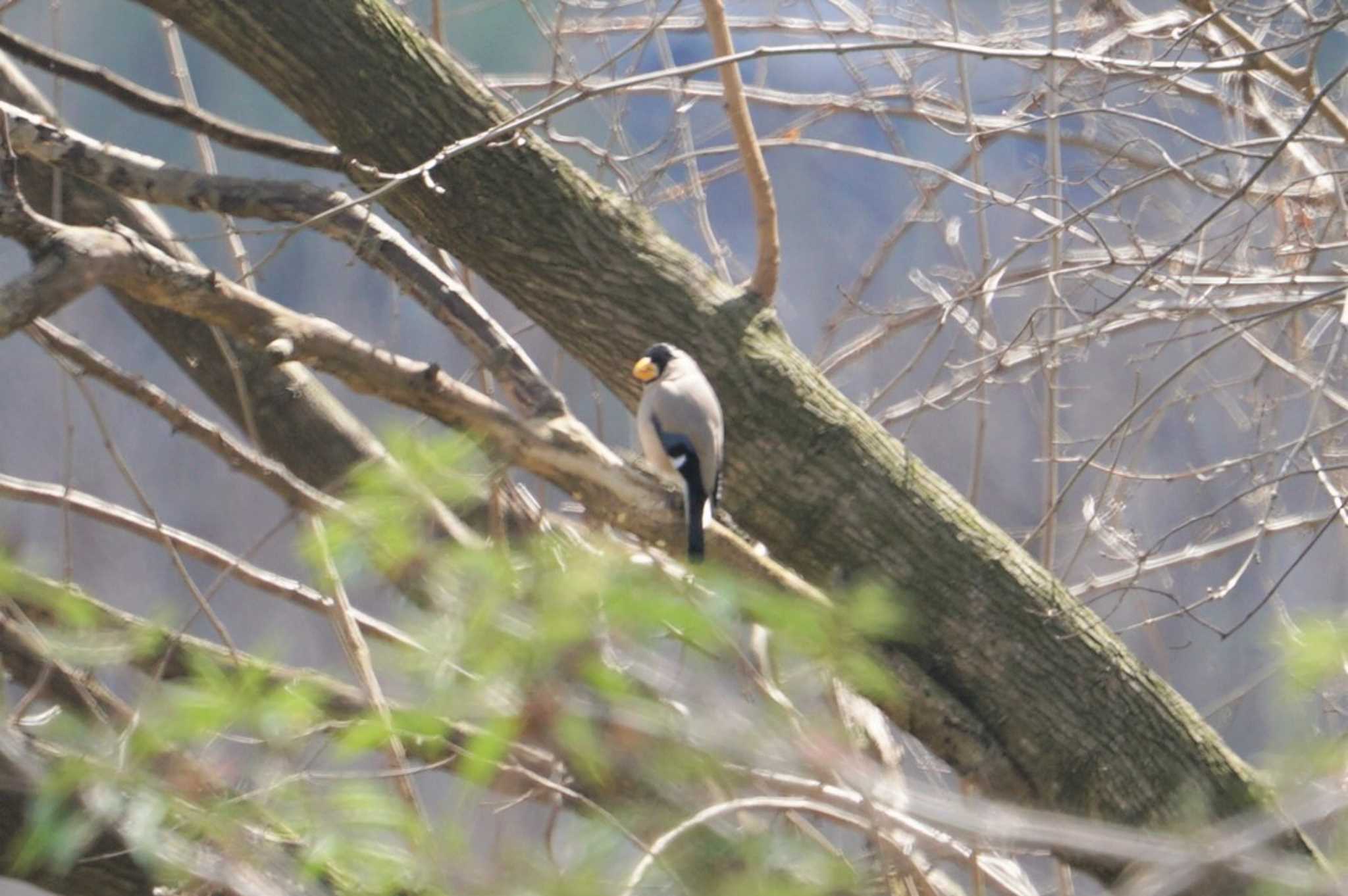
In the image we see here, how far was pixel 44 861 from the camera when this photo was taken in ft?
6.69

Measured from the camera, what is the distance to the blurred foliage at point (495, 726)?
133cm

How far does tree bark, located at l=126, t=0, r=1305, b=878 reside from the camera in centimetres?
260

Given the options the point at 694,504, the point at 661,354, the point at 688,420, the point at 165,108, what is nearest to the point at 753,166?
the point at 661,354

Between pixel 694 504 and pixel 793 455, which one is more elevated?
pixel 793 455

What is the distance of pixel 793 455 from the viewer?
269 cm

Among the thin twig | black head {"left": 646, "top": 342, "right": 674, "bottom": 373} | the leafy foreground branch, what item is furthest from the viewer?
the thin twig

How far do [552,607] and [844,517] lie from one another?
139cm

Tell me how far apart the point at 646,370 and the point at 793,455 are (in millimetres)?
365

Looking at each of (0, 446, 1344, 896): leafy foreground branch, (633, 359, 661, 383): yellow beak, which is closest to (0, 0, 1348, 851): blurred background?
(633, 359, 661, 383): yellow beak

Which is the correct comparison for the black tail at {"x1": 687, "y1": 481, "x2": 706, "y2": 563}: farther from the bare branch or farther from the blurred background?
the blurred background

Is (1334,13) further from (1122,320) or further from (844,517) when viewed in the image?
(844,517)

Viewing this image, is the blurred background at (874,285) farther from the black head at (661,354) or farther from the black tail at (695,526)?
the black tail at (695,526)

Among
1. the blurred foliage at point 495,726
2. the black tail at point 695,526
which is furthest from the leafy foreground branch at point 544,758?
the black tail at point 695,526

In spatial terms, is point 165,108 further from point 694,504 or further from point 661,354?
point 694,504
